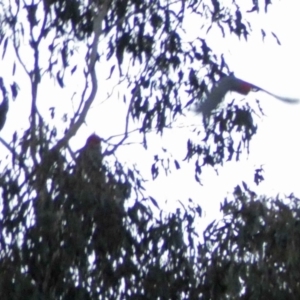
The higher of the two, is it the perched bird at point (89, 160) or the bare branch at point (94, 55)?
the bare branch at point (94, 55)

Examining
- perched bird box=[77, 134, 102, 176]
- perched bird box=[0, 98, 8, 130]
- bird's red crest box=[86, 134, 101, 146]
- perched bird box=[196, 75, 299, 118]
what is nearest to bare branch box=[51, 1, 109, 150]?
perched bird box=[0, 98, 8, 130]

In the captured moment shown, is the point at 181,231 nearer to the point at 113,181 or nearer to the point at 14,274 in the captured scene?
the point at 113,181

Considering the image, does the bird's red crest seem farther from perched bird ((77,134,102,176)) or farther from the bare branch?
the bare branch

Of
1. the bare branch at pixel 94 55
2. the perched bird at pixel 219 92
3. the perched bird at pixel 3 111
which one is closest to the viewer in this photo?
the perched bird at pixel 219 92

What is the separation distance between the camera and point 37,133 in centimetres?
736

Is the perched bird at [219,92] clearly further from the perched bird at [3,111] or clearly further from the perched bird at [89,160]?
the perched bird at [3,111]

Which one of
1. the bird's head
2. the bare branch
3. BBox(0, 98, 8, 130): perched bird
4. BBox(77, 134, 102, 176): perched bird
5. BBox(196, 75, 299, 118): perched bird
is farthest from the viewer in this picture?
the bare branch

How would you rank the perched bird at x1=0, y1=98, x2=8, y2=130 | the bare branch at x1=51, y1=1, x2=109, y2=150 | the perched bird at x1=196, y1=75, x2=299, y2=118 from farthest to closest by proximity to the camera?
the bare branch at x1=51, y1=1, x2=109, y2=150, the perched bird at x1=0, y1=98, x2=8, y2=130, the perched bird at x1=196, y1=75, x2=299, y2=118

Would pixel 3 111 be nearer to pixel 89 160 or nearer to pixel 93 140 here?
pixel 93 140

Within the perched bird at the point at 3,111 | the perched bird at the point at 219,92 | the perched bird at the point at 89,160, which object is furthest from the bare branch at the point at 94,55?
the perched bird at the point at 89,160

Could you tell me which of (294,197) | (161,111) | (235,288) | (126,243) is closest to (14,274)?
(126,243)

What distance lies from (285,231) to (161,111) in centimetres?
247

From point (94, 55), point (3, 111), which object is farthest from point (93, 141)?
point (94, 55)

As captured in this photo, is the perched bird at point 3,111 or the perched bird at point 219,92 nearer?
the perched bird at point 219,92
